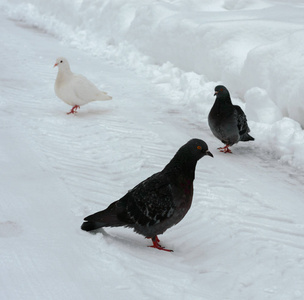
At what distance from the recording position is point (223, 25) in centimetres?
947

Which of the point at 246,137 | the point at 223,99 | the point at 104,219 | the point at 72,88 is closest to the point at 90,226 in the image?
the point at 104,219

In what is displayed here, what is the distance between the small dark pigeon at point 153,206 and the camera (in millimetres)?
3674

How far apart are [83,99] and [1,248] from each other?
446 cm

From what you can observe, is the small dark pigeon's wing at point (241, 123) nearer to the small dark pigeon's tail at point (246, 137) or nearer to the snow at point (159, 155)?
the small dark pigeon's tail at point (246, 137)

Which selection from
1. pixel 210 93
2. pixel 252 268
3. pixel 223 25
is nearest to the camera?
pixel 252 268

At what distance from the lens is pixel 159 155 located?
6.11 meters

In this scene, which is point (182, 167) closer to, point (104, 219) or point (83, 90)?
point (104, 219)

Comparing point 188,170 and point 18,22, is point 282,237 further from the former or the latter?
point 18,22

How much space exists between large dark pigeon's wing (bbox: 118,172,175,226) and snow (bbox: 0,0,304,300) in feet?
0.78

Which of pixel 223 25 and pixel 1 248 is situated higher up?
pixel 223 25

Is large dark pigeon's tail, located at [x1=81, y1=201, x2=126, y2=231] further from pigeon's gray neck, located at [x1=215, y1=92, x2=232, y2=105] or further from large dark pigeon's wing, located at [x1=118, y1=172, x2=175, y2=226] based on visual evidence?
pigeon's gray neck, located at [x1=215, y1=92, x2=232, y2=105]

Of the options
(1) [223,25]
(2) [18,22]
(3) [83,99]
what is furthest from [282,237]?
(2) [18,22]

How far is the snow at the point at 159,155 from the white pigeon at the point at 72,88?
24 centimetres

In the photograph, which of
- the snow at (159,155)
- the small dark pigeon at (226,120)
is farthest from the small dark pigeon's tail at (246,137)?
the snow at (159,155)
